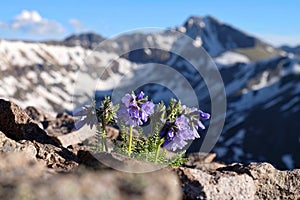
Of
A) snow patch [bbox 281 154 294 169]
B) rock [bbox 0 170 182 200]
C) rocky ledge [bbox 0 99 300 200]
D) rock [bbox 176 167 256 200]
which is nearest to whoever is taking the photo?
rock [bbox 0 170 182 200]

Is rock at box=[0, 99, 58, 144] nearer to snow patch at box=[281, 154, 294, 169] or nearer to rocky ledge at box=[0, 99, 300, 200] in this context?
rocky ledge at box=[0, 99, 300, 200]

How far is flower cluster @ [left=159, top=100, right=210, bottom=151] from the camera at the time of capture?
33.9 feet

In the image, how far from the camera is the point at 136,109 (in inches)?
406

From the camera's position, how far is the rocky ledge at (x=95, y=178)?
18.6 feet

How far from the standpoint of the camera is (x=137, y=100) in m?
10.5

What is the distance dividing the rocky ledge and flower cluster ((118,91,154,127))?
1.33 metres

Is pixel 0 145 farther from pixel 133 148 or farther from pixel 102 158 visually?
pixel 133 148

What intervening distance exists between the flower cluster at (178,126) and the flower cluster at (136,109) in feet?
1.58

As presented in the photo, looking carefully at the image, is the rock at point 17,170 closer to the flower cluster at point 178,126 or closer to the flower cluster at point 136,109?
the flower cluster at point 136,109

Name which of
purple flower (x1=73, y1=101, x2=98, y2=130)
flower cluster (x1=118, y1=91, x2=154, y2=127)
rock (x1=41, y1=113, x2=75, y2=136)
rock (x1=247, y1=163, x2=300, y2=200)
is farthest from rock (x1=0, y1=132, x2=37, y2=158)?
rock (x1=41, y1=113, x2=75, y2=136)

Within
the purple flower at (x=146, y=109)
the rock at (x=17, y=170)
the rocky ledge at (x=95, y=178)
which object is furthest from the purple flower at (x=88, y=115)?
the rock at (x=17, y=170)

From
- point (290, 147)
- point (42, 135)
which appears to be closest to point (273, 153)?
point (290, 147)

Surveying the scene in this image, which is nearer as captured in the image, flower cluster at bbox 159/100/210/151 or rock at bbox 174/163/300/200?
rock at bbox 174/163/300/200

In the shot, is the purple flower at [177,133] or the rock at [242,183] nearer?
the rock at [242,183]
